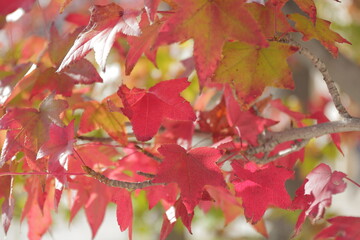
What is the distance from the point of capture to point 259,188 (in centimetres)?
66

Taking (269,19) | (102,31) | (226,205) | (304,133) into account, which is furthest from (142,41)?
(226,205)

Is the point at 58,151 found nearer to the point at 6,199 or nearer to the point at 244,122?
the point at 6,199

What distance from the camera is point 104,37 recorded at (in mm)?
597

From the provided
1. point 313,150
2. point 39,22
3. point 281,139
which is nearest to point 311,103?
point 313,150

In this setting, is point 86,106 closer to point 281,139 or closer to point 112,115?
point 112,115

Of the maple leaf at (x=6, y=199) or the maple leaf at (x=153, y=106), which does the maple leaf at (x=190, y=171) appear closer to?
the maple leaf at (x=153, y=106)

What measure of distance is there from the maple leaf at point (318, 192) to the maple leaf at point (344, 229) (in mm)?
54

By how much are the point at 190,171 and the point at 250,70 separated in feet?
0.46

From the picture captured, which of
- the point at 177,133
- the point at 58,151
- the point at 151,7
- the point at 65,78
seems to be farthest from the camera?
the point at 177,133

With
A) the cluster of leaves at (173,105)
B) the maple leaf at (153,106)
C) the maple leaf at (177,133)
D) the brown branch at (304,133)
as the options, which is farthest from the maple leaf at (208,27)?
the maple leaf at (177,133)

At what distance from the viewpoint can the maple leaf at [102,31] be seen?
1.88 ft

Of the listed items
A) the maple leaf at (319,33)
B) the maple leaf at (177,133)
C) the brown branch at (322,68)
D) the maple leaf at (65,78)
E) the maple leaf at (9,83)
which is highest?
the maple leaf at (319,33)

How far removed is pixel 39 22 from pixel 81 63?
1.58 m

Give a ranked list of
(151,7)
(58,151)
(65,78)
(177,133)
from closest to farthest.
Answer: (151,7) < (58,151) < (65,78) < (177,133)
